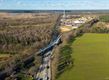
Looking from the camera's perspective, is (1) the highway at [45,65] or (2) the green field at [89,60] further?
(1) the highway at [45,65]

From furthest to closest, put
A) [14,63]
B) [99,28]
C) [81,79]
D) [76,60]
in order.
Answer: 1. [99,28]
2. [76,60]
3. [14,63]
4. [81,79]

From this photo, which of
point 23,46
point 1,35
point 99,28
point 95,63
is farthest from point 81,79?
point 99,28

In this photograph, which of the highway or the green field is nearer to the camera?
the green field

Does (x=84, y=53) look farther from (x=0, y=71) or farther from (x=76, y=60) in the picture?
(x=0, y=71)

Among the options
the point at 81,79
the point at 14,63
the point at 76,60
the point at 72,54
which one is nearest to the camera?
the point at 81,79

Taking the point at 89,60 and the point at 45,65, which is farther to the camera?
the point at 89,60

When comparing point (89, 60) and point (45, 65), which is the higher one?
point (89, 60)

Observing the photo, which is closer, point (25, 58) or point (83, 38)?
point (25, 58)
